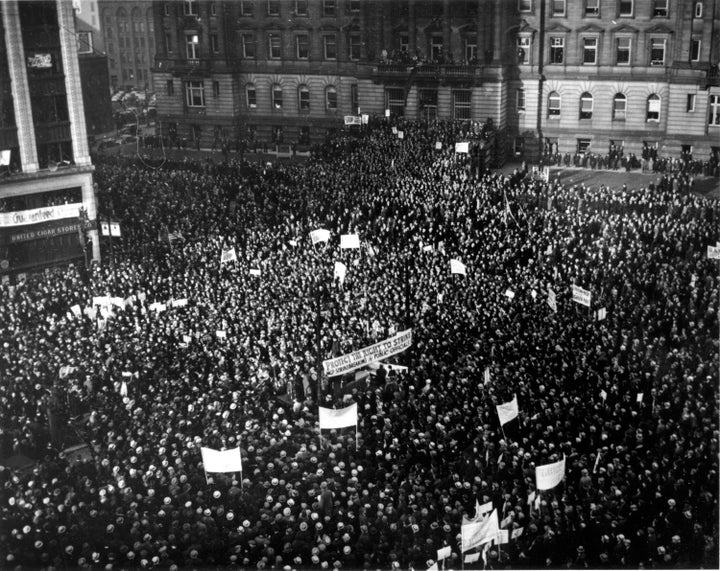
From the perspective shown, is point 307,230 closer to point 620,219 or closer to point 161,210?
point 161,210

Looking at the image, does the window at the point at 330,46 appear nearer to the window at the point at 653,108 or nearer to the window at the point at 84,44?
the window at the point at 84,44

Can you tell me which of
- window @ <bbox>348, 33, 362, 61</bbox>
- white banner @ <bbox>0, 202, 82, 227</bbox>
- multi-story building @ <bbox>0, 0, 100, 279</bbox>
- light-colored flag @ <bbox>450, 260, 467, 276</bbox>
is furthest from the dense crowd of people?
window @ <bbox>348, 33, 362, 61</bbox>

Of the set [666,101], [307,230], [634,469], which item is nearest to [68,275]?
[307,230]

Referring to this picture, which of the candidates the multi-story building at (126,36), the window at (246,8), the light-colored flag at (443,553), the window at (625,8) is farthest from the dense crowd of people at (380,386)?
the multi-story building at (126,36)

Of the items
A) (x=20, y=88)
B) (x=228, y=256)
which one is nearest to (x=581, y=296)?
(x=228, y=256)

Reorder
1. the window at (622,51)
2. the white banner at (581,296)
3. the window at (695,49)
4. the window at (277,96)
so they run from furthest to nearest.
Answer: the window at (277,96), the window at (622,51), the window at (695,49), the white banner at (581,296)

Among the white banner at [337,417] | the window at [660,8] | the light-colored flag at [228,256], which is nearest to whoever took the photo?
the white banner at [337,417]

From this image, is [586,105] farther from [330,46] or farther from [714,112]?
[330,46]

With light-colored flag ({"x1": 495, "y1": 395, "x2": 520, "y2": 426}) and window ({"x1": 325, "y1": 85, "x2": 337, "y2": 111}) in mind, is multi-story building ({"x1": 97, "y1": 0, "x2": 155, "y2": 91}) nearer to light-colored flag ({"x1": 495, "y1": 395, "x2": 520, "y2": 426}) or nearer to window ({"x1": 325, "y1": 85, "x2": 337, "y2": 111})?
window ({"x1": 325, "y1": 85, "x2": 337, "y2": 111})
